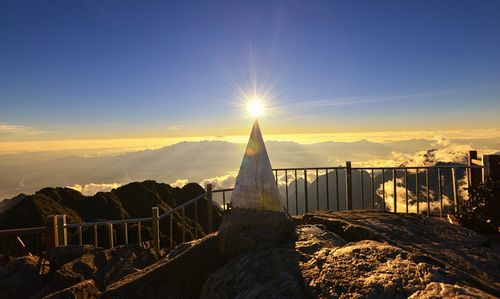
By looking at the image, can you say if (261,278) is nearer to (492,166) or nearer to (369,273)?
(369,273)

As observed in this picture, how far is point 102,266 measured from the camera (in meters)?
5.59

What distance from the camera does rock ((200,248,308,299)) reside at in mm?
2703

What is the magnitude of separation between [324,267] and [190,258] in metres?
1.68

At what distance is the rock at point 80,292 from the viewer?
4.34 metres

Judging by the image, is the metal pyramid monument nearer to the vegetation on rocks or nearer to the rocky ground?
the rocky ground

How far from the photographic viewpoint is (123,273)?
201 inches

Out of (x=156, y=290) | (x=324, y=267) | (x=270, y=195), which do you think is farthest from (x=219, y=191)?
(x=324, y=267)

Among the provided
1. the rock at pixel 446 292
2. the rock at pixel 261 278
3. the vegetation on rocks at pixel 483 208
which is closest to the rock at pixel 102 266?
the rock at pixel 261 278

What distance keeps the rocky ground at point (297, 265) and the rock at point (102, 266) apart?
0.02 m

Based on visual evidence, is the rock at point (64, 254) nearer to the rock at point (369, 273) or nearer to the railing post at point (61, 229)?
the railing post at point (61, 229)

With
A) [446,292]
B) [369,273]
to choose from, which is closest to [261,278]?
[369,273]

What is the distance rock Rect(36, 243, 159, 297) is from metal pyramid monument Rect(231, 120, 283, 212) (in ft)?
6.83

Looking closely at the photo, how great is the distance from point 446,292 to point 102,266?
202 inches

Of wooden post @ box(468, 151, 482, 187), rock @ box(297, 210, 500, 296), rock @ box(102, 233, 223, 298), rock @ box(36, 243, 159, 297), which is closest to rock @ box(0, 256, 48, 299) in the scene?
rock @ box(36, 243, 159, 297)
